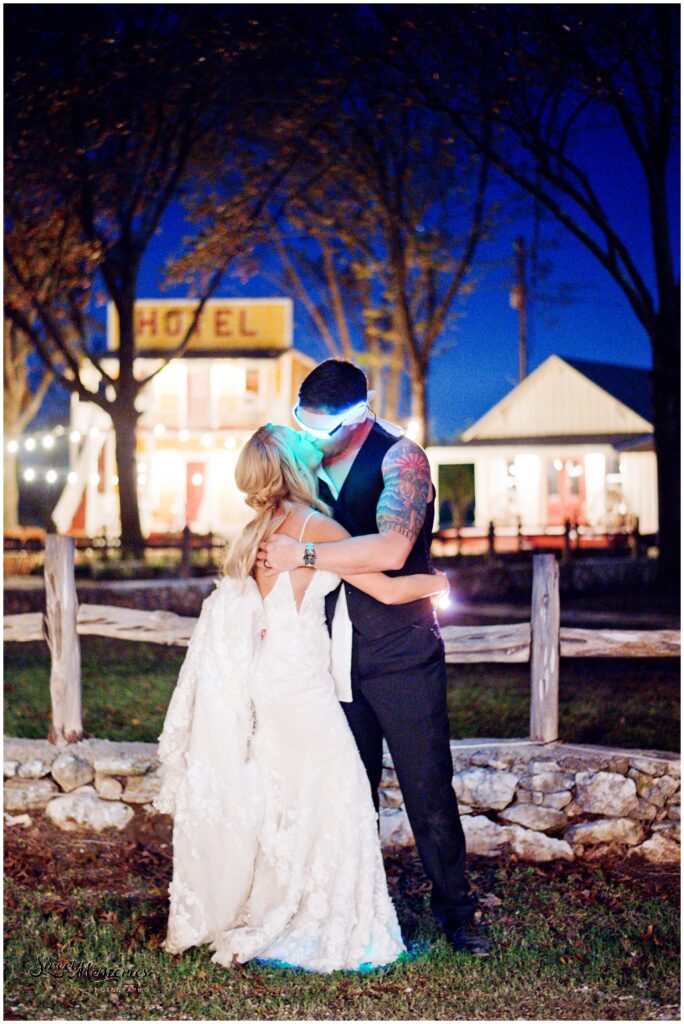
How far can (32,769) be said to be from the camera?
6527 mm

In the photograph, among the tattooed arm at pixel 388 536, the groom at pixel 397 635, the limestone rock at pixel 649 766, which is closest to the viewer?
the tattooed arm at pixel 388 536

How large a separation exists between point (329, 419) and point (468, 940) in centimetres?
237

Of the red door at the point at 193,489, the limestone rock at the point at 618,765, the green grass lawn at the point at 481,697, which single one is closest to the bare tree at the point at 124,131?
the green grass lawn at the point at 481,697

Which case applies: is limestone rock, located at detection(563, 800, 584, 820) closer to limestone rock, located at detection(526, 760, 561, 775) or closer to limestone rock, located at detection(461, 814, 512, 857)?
limestone rock, located at detection(526, 760, 561, 775)

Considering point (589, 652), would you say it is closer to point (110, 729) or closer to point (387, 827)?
point (387, 827)

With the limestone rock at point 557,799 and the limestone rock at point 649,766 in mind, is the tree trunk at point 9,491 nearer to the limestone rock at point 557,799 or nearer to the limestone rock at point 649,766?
the limestone rock at point 557,799

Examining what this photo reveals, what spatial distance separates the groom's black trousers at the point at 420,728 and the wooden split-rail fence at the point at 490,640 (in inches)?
75.7

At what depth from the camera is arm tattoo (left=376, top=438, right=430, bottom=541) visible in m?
4.39

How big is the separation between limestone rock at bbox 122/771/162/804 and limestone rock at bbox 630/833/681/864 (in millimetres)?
2888

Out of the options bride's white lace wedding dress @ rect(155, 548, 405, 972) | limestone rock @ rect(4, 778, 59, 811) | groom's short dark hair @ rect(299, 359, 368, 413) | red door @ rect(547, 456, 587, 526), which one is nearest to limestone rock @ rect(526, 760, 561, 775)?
bride's white lace wedding dress @ rect(155, 548, 405, 972)

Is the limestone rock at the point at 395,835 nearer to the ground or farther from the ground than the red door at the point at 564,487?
nearer to the ground

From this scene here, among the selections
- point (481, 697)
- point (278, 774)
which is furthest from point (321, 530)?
point (481, 697)

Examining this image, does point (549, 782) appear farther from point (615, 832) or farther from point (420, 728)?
point (420, 728)

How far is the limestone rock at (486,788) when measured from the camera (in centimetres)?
621
